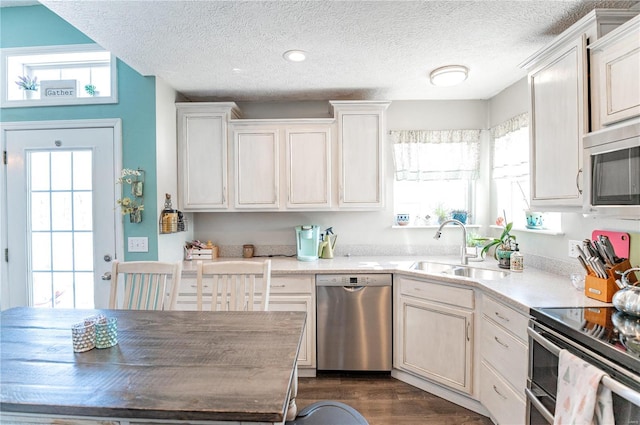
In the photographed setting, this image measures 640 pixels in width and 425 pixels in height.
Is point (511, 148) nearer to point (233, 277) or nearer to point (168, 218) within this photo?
point (233, 277)

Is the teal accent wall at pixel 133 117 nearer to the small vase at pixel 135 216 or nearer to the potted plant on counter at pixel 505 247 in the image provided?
the small vase at pixel 135 216

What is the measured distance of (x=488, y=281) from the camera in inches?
81.2

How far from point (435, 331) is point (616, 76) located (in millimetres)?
1777

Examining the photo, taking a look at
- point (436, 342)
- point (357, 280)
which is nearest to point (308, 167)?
point (357, 280)

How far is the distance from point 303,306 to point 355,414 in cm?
130

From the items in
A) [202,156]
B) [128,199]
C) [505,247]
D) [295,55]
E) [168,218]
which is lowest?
[505,247]

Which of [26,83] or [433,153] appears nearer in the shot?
[26,83]

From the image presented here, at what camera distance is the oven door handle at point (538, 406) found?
53.1 inches

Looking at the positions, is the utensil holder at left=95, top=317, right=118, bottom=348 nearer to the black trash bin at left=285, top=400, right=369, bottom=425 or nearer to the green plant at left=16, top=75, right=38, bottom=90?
the black trash bin at left=285, top=400, right=369, bottom=425

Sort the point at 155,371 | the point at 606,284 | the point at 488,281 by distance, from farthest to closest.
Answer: the point at 488,281, the point at 606,284, the point at 155,371

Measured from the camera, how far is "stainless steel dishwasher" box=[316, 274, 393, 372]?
2520 millimetres

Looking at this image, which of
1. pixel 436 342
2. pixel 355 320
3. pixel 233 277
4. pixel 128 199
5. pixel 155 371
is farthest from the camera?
pixel 355 320

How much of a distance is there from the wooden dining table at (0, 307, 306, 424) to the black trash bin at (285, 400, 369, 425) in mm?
180

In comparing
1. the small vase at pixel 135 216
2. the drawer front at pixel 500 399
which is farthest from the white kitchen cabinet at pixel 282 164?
the drawer front at pixel 500 399
